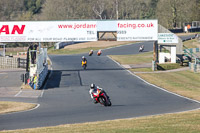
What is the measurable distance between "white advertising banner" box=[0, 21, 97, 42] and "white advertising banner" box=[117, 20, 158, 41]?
2.75 meters

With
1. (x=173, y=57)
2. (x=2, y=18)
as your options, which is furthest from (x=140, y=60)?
(x=2, y=18)

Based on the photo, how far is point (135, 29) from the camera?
Result: 41406mm

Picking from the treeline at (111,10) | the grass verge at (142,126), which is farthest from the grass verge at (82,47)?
the grass verge at (142,126)

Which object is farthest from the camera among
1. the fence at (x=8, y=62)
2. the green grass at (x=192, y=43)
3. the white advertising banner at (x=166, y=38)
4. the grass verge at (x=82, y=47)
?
the grass verge at (x=82, y=47)

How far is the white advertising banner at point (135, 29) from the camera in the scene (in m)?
41.3

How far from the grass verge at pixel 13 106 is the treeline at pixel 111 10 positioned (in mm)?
71855

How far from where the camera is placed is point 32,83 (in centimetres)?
3216

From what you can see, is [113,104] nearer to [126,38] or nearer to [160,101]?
[160,101]

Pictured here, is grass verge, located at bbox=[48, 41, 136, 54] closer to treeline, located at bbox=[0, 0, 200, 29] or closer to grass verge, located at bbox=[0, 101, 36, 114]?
treeline, located at bbox=[0, 0, 200, 29]

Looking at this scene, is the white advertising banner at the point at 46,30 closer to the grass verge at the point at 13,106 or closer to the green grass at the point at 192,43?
the grass verge at the point at 13,106

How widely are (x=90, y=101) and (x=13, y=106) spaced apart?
4.71 metres

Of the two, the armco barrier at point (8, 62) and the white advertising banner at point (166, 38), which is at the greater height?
the white advertising banner at point (166, 38)

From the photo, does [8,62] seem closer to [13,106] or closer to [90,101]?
[13,106]

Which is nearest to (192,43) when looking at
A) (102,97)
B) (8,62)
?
(8,62)
